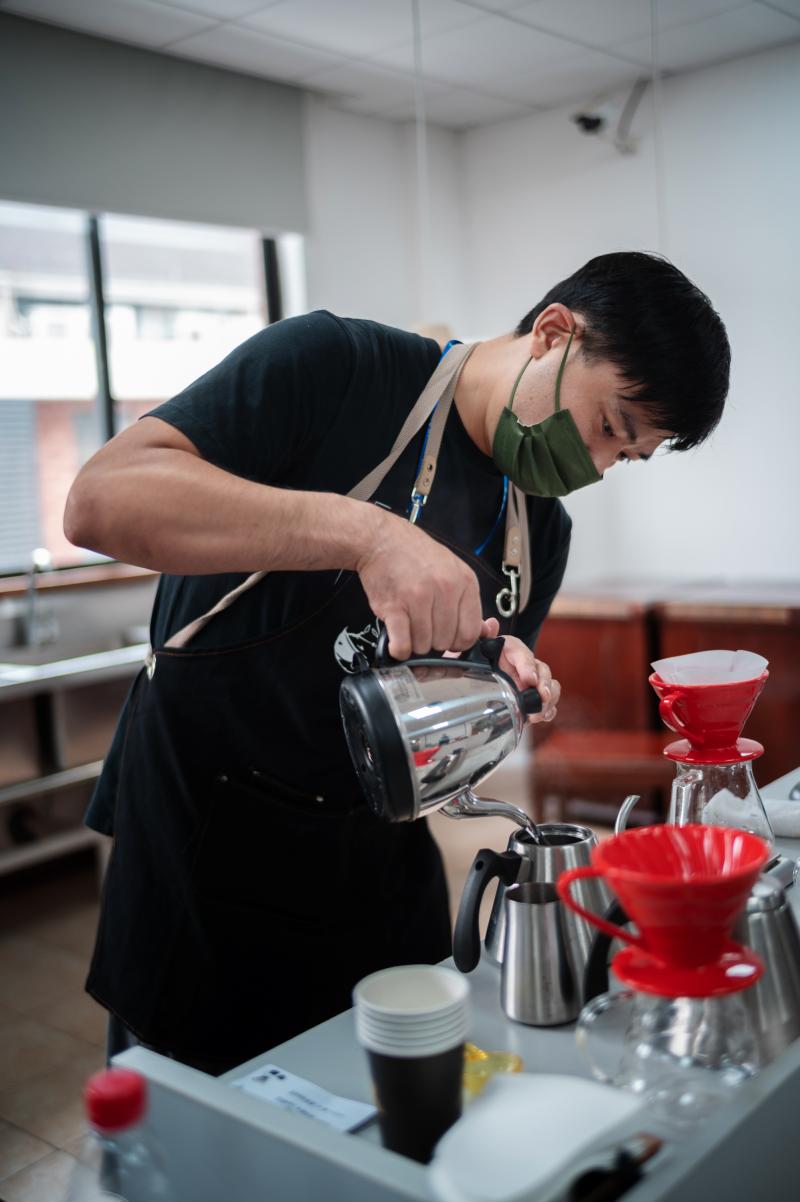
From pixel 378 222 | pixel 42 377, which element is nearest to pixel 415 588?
pixel 42 377

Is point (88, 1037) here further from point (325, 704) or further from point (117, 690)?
point (325, 704)

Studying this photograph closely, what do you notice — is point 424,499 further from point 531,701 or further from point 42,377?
point 42,377

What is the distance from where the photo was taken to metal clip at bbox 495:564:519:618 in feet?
5.10

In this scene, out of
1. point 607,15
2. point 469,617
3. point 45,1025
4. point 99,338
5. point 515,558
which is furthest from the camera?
point 99,338

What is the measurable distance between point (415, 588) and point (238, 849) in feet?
1.66

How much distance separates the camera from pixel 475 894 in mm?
1103

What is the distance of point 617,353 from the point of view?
134 cm

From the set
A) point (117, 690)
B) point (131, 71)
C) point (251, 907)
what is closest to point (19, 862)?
point (117, 690)

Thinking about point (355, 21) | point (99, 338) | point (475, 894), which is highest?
point (355, 21)

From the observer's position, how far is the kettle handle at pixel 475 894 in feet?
3.61

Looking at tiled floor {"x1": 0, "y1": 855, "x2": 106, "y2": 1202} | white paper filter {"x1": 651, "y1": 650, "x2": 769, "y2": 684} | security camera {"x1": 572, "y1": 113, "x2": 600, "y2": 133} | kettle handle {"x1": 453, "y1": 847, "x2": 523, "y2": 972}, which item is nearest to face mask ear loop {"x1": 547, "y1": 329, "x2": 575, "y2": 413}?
white paper filter {"x1": 651, "y1": 650, "x2": 769, "y2": 684}

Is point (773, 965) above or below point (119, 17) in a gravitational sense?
below

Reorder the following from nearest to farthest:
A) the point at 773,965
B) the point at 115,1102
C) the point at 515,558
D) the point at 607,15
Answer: the point at 115,1102
the point at 773,965
the point at 515,558
the point at 607,15

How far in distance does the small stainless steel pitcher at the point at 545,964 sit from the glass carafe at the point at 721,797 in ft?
1.08
